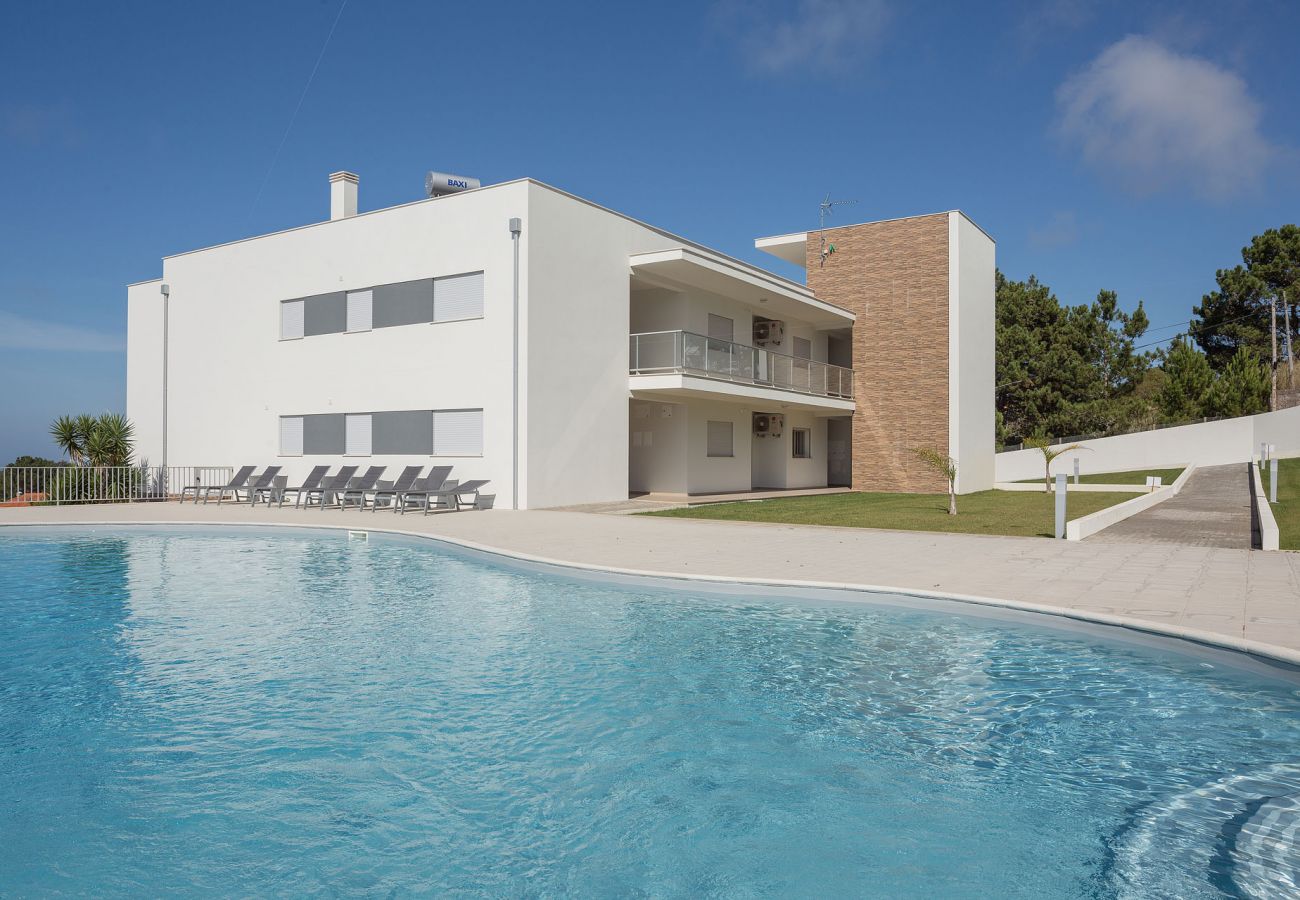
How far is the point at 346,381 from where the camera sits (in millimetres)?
19375

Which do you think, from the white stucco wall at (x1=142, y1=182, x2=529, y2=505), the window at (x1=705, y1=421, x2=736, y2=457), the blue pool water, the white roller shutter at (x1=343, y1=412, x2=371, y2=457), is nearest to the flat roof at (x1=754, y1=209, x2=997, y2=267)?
the window at (x1=705, y1=421, x2=736, y2=457)

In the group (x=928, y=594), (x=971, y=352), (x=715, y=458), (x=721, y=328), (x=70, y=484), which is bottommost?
(x=928, y=594)

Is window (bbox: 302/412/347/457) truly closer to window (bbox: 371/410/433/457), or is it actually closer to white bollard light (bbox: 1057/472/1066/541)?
window (bbox: 371/410/433/457)

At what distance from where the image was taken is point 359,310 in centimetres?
1925

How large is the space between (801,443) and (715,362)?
28.9 feet

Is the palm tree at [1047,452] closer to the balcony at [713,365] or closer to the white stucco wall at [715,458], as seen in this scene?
the balcony at [713,365]

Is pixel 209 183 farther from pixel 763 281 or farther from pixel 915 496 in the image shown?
pixel 915 496

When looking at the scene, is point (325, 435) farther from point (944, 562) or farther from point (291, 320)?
point (944, 562)

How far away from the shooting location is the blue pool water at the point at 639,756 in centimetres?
312

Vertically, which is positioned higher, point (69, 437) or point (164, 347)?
point (164, 347)

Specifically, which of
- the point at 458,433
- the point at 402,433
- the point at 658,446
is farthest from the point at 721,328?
the point at 402,433

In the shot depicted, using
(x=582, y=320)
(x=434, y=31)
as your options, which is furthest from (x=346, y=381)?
(x=434, y=31)

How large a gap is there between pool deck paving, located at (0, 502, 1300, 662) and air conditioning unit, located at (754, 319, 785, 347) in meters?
11.7

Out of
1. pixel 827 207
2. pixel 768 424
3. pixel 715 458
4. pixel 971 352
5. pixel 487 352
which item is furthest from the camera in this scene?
pixel 827 207
